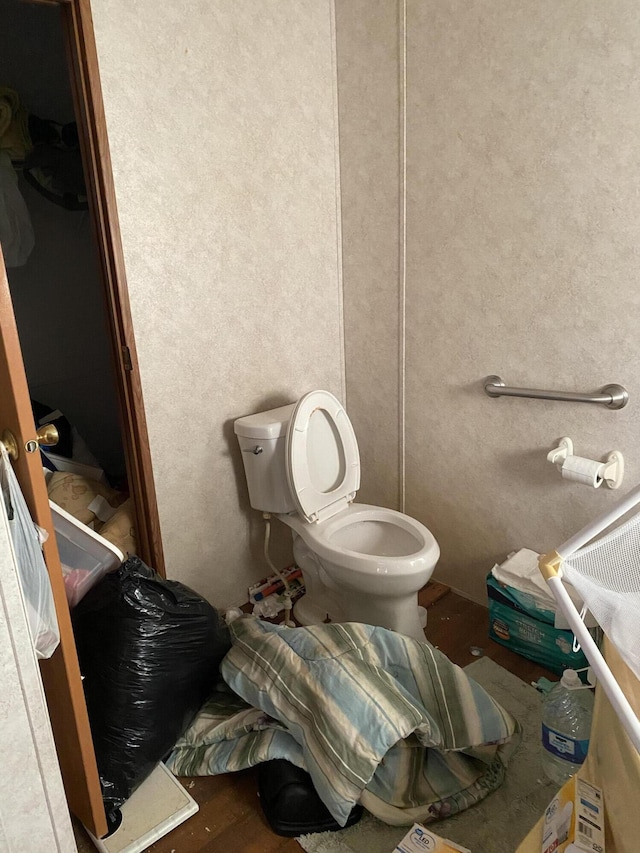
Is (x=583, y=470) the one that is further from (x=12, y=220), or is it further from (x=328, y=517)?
(x=12, y=220)

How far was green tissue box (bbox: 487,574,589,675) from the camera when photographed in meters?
1.84

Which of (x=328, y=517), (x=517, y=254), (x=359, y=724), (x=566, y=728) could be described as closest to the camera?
(x=359, y=724)

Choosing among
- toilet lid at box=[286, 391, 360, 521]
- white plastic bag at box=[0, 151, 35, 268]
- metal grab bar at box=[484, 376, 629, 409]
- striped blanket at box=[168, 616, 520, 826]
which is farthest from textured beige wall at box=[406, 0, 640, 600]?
white plastic bag at box=[0, 151, 35, 268]

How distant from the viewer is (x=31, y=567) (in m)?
1.15

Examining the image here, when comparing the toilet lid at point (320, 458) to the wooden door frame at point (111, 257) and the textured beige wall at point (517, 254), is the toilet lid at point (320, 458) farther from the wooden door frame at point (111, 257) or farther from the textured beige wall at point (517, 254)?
the wooden door frame at point (111, 257)

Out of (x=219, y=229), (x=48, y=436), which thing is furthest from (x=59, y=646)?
(x=219, y=229)

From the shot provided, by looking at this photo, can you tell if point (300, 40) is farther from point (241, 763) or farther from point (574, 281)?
point (241, 763)

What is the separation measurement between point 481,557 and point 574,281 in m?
1.02

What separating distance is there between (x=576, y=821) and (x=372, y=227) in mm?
1878

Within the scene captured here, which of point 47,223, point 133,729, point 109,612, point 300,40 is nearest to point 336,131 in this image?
point 300,40

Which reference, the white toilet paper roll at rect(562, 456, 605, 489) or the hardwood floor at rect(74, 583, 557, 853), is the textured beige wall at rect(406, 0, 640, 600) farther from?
the hardwood floor at rect(74, 583, 557, 853)

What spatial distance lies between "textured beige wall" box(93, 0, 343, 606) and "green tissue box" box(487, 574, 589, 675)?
0.91m

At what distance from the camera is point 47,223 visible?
2.81m

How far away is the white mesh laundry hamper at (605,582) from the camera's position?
3.23ft
